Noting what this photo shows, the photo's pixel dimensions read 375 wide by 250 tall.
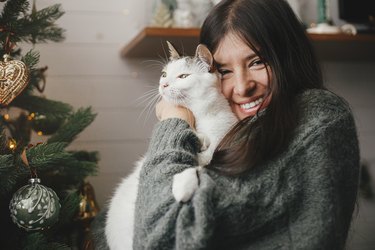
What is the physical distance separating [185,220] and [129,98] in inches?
46.9

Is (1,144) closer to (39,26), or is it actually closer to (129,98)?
(39,26)

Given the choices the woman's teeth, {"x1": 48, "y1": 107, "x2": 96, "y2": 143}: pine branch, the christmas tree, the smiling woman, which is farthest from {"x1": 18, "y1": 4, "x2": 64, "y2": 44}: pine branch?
the woman's teeth

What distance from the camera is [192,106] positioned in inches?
47.5

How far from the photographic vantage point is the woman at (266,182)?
0.88m

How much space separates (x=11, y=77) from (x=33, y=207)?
1.10 ft

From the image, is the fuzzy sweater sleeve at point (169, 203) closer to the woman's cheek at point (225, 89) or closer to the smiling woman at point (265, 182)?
the smiling woman at point (265, 182)

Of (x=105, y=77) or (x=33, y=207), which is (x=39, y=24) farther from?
(x=105, y=77)

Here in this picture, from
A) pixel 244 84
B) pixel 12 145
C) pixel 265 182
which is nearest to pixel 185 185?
pixel 265 182

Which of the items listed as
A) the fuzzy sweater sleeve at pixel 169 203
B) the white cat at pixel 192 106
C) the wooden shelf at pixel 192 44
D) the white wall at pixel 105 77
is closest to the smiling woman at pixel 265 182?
the fuzzy sweater sleeve at pixel 169 203

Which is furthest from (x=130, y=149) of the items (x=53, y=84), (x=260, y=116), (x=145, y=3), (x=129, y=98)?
(x=260, y=116)

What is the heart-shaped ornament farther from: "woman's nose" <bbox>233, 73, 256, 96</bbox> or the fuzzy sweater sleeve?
"woman's nose" <bbox>233, 73, 256, 96</bbox>

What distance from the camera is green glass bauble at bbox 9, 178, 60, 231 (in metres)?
1.06

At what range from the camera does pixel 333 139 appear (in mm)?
946

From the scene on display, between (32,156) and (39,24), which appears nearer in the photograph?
(32,156)
